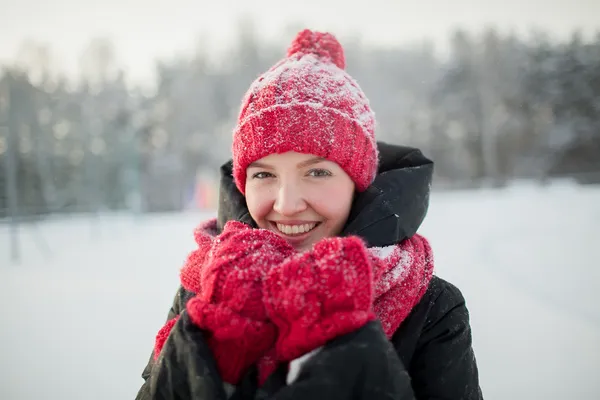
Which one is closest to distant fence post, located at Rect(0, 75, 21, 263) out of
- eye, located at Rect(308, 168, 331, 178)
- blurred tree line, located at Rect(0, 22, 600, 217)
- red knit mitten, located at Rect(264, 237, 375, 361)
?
blurred tree line, located at Rect(0, 22, 600, 217)

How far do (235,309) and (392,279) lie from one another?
456 millimetres

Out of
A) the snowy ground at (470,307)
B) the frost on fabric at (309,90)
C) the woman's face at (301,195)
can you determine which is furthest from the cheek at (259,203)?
the snowy ground at (470,307)

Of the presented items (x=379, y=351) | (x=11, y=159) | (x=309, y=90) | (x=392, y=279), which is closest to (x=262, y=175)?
(x=309, y=90)

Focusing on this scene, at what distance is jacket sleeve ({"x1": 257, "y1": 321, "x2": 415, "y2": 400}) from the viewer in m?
0.74

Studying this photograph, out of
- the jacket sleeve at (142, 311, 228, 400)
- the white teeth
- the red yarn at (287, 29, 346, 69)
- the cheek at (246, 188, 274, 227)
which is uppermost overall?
the red yarn at (287, 29, 346, 69)

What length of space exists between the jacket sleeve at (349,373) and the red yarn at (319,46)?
1051 millimetres

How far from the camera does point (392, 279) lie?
1.01 m

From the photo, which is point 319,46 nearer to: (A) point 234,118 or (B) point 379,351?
(B) point 379,351

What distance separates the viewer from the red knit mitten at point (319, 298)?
2.44 feet

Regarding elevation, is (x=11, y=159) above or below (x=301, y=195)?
below

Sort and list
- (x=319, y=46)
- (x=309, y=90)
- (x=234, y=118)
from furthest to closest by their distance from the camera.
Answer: (x=234, y=118) < (x=319, y=46) < (x=309, y=90)

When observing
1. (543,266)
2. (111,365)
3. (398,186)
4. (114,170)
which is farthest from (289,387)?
(114,170)

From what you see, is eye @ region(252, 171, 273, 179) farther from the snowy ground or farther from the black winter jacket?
the snowy ground

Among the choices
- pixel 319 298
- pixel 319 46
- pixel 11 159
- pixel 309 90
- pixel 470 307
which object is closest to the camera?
pixel 319 298
